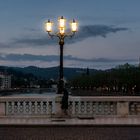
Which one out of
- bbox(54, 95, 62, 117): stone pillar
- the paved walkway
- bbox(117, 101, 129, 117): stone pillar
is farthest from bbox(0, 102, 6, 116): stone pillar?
bbox(117, 101, 129, 117): stone pillar

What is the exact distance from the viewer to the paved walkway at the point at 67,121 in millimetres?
25875

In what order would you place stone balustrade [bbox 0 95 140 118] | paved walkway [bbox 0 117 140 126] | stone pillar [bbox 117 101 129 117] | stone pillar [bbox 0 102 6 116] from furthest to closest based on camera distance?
1. stone pillar [bbox 0 102 6 116]
2. stone pillar [bbox 117 101 129 117]
3. stone balustrade [bbox 0 95 140 118]
4. paved walkway [bbox 0 117 140 126]

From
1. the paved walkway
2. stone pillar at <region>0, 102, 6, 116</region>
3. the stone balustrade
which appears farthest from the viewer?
stone pillar at <region>0, 102, 6, 116</region>

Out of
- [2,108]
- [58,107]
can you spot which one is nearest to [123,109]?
[58,107]

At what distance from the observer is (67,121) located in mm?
27234

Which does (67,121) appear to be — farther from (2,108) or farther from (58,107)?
(2,108)

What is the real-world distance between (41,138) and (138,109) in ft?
35.4

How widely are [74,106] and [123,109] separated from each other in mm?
2538

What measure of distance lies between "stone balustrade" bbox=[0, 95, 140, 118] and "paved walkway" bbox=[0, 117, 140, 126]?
1.49 ft

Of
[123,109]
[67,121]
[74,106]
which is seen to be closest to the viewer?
[67,121]

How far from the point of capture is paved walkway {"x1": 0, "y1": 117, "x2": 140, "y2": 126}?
2588cm

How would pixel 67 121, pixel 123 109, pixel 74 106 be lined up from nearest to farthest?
1. pixel 67 121
2. pixel 123 109
3. pixel 74 106

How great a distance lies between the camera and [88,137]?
66.1 ft

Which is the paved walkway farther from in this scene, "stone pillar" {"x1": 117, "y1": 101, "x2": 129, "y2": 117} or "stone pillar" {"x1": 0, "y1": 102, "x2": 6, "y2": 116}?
"stone pillar" {"x1": 117, "y1": 101, "x2": 129, "y2": 117}
